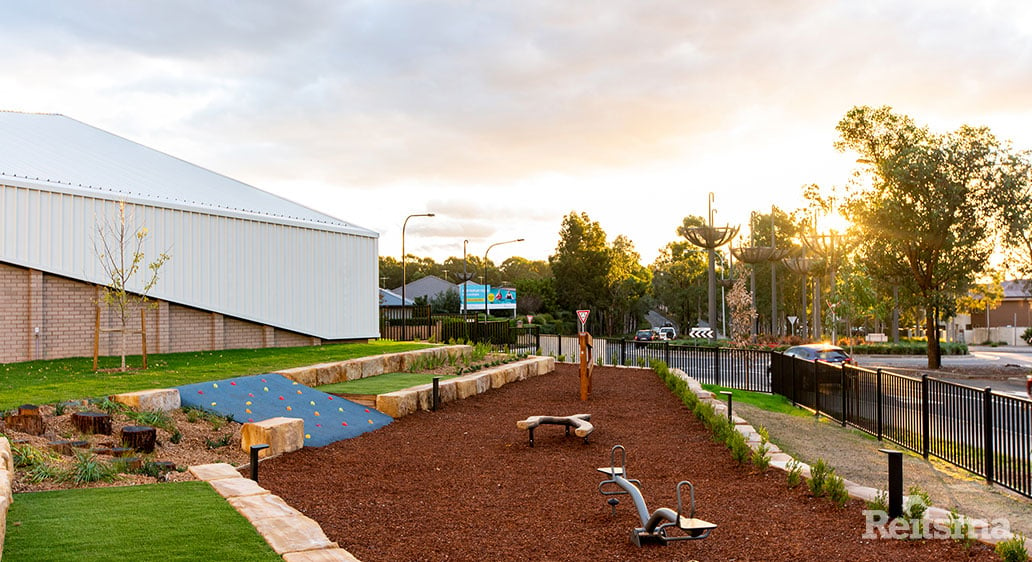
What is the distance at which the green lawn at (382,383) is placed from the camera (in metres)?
14.3

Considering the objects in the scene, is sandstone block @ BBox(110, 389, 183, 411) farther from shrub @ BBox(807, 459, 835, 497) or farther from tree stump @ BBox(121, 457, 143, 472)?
shrub @ BBox(807, 459, 835, 497)

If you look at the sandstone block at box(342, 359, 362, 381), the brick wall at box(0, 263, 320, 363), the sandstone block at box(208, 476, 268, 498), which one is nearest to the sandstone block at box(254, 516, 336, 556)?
the sandstone block at box(208, 476, 268, 498)

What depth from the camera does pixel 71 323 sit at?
62.5ft

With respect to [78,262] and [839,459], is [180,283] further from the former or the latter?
[839,459]

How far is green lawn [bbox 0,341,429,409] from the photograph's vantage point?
11.5m

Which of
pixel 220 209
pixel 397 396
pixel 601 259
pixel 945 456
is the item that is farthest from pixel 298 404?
pixel 601 259

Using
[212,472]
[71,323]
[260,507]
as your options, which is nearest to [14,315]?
[71,323]

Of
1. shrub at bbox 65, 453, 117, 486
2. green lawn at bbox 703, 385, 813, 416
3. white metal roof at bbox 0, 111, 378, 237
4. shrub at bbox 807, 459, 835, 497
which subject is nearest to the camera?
shrub at bbox 65, 453, 117, 486

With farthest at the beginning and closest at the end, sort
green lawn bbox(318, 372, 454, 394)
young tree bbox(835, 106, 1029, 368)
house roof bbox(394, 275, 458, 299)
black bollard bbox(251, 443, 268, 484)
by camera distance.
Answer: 1. house roof bbox(394, 275, 458, 299)
2. young tree bbox(835, 106, 1029, 368)
3. green lawn bbox(318, 372, 454, 394)
4. black bollard bbox(251, 443, 268, 484)

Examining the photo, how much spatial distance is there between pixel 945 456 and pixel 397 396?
27.4 feet

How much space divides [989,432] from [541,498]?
558cm

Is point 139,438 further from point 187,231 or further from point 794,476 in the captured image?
point 187,231

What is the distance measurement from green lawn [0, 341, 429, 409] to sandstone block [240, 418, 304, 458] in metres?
2.93

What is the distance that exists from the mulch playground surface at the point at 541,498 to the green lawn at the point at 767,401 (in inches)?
188
